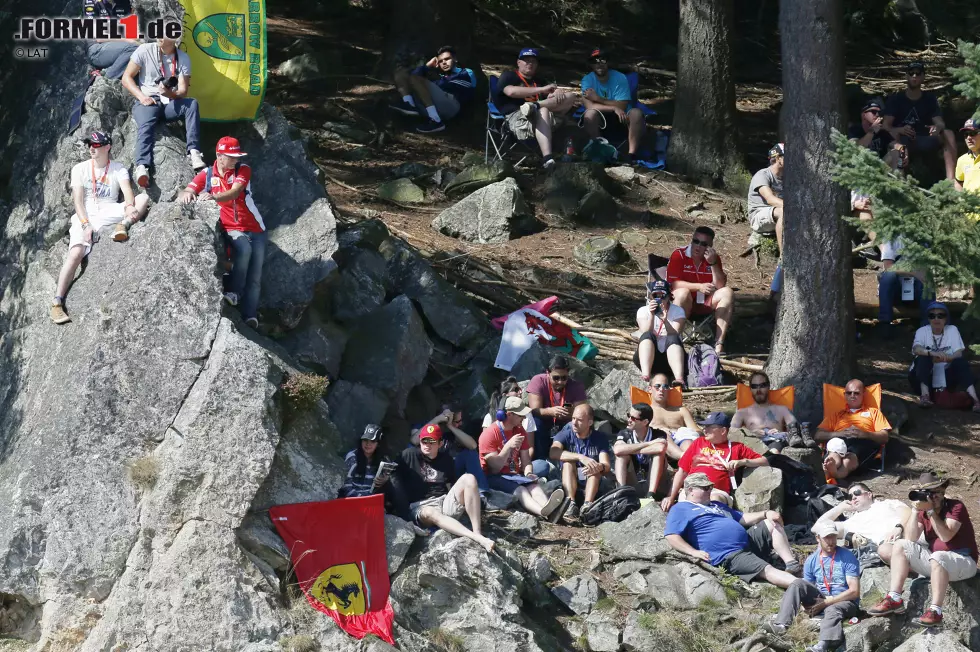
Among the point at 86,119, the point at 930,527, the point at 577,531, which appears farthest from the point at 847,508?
the point at 86,119

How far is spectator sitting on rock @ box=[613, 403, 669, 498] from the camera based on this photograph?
39.7 feet

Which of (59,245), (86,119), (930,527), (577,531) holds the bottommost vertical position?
(577,531)

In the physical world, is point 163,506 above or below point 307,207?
below

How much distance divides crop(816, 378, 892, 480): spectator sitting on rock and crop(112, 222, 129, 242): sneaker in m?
6.47

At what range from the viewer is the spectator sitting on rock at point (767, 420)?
12.8 m

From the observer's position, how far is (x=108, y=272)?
11336 mm

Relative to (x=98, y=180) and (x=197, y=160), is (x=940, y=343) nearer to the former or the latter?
(x=197, y=160)

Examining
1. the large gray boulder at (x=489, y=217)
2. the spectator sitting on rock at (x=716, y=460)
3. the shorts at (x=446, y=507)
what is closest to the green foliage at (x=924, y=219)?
the spectator sitting on rock at (x=716, y=460)

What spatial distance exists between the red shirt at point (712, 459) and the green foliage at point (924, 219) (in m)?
2.60

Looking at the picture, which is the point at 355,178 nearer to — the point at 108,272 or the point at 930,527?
the point at 108,272

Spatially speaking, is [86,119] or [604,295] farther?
[604,295]

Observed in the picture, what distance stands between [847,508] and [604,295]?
5.00 metres

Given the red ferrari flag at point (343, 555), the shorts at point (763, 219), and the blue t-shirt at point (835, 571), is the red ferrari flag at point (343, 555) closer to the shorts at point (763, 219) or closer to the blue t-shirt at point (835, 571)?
the blue t-shirt at point (835, 571)

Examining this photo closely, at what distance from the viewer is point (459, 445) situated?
1196cm
